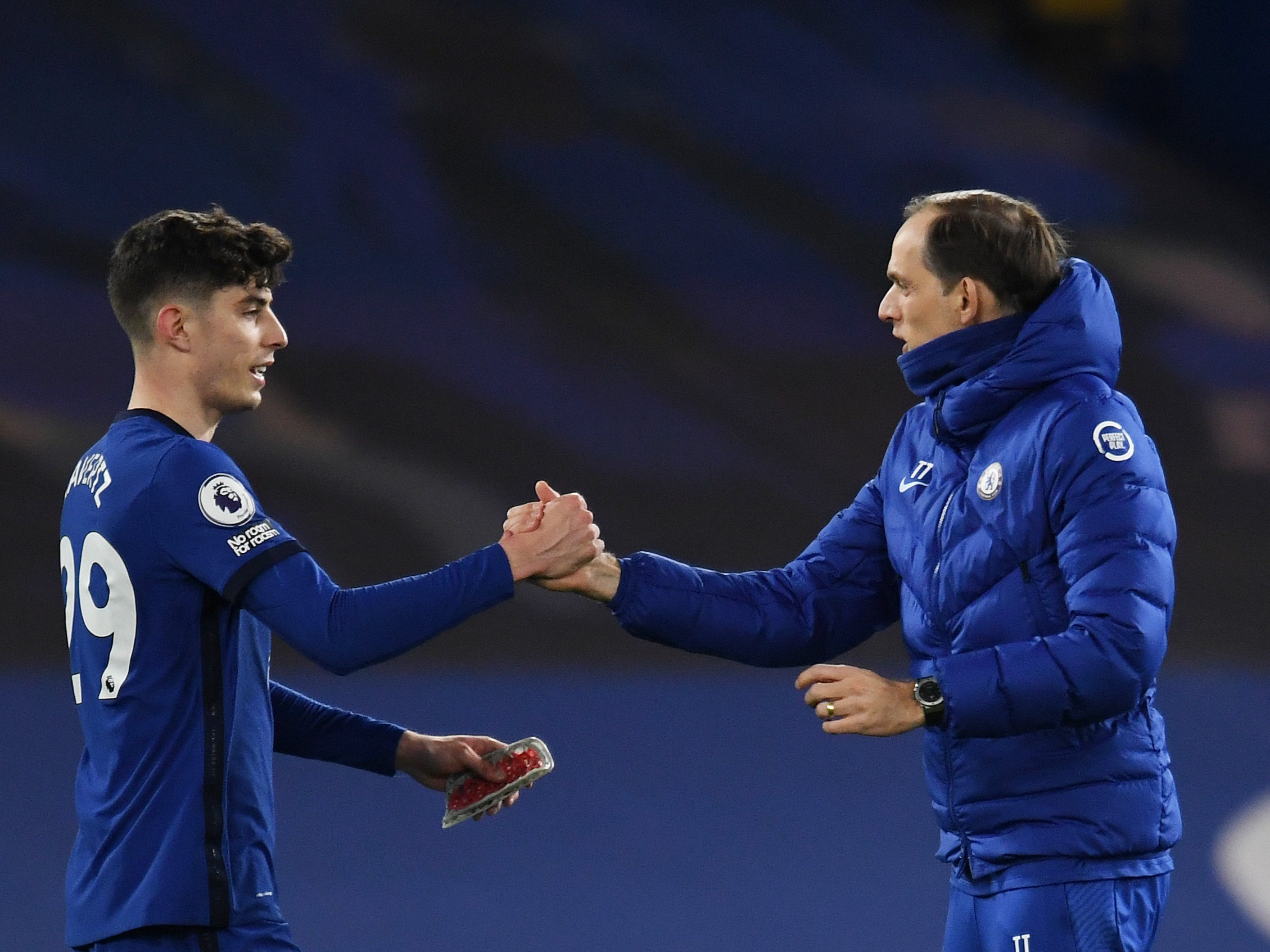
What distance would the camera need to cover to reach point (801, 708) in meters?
6.71

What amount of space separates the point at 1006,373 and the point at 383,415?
6.47 metres

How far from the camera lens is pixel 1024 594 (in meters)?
2.50

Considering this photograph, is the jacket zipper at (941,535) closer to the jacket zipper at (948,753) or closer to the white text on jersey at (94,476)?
the jacket zipper at (948,753)

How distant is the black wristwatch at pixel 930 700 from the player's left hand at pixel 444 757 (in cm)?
85

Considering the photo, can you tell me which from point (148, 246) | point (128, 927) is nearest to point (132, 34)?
point (148, 246)

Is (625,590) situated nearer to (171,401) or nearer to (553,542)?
(553,542)

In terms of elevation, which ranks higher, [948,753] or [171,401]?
[171,401]

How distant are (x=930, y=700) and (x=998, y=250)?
791 millimetres

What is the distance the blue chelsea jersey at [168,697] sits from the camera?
7.86ft

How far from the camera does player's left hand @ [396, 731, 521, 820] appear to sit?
2.92 m

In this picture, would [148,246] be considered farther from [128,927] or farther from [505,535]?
[128,927]

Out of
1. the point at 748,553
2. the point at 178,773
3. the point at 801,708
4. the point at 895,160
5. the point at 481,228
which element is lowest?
the point at 178,773

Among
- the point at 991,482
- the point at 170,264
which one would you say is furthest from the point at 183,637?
the point at 991,482

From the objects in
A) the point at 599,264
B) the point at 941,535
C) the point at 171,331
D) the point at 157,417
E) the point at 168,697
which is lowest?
the point at 168,697
